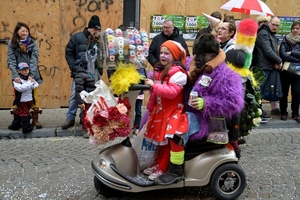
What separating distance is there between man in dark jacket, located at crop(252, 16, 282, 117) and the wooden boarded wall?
2061 mm

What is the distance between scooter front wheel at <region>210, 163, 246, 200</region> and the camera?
4258mm

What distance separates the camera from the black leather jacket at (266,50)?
308 inches

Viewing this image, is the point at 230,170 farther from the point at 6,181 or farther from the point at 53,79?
the point at 53,79

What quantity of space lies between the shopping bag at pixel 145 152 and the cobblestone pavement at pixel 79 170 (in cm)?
36

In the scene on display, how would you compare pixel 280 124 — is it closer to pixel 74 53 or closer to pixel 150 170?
pixel 74 53

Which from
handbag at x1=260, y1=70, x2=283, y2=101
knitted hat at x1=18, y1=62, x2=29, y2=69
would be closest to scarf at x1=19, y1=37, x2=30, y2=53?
knitted hat at x1=18, y1=62, x2=29, y2=69

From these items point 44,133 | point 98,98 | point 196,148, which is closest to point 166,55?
point 98,98

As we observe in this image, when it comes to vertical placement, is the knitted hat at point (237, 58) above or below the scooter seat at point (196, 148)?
above

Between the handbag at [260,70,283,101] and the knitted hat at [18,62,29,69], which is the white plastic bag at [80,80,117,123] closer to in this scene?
the knitted hat at [18,62,29,69]

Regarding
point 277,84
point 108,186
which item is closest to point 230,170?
point 108,186

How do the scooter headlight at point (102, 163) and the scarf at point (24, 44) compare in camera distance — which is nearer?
the scooter headlight at point (102, 163)

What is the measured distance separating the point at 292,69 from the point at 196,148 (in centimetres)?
452

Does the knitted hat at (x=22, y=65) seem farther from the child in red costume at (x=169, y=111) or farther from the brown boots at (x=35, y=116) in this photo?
the child in red costume at (x=169, y=111)

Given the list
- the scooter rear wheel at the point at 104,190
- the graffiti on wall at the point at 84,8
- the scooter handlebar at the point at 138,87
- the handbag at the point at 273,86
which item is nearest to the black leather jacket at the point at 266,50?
the handbag at the point at 273,86
